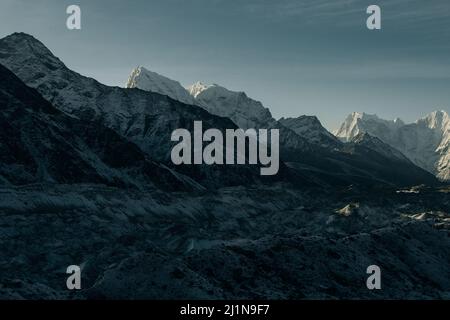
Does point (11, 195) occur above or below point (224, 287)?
above

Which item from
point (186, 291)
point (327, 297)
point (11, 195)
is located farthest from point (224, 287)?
point (11, 195)

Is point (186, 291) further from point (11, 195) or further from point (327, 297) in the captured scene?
point (11, 195)

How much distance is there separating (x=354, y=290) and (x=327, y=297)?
23.1 feet

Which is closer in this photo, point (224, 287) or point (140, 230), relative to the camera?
point (224, 287)

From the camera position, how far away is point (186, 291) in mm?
87000

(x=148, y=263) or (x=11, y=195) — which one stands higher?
(x=11, y=195)

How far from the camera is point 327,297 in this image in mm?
99812

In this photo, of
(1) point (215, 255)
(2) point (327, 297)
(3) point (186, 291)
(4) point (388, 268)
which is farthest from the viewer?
(4) point (388, 268)
